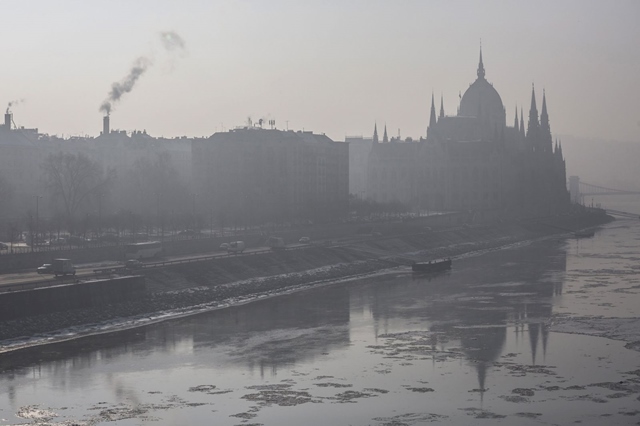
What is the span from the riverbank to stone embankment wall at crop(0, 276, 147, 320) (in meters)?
0.45

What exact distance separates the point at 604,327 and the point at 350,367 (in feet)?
53.8

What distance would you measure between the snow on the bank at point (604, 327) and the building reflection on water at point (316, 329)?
103 cm

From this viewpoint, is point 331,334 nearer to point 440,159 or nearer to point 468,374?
point 468,374

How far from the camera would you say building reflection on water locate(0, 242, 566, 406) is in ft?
148

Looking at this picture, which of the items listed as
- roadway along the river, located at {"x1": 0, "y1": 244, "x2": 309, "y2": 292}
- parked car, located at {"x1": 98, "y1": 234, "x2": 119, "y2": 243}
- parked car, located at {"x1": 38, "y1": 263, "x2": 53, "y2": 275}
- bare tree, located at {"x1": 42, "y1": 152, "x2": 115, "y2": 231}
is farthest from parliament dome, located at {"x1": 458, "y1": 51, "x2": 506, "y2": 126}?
parked car, located at {"x1": 38, "y1": 263, "x2": 53, "y2": 275}

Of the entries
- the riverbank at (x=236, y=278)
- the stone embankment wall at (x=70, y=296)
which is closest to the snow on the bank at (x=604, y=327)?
the riverbank at (x=236, y=278)

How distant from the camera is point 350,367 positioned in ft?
144

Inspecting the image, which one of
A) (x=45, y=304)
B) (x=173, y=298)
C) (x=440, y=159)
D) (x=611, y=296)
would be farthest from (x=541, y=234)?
(x=45, y=304)

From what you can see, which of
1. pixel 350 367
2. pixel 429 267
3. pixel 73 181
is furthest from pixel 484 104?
pixel 350 367

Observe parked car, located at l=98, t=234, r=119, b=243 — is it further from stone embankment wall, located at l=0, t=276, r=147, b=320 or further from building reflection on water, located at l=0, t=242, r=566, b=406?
stone embankment wall, located at l=0, t=276, r=147, b=320

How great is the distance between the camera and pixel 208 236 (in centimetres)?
9006

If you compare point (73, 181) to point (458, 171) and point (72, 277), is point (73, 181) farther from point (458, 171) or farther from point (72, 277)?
point (458, 171)

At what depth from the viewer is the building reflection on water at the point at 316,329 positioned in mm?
45031

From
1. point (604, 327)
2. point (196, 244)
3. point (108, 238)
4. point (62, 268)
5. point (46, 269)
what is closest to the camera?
point (604, 327)
